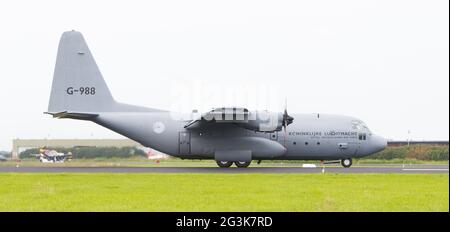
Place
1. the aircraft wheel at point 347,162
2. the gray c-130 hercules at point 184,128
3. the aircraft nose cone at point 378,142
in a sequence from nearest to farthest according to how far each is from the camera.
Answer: the gray c-130 hercules at point 184,128, the aircraft wheel at point 347,162, the aircraft nose cone at point 378,142

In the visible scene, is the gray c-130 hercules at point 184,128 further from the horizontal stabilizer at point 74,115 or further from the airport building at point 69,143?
the airport building at point 69,143

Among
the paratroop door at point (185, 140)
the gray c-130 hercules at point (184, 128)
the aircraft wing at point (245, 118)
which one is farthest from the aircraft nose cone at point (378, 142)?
the paratroop door at point (185, 140)

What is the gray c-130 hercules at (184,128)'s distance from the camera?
45.6 metres

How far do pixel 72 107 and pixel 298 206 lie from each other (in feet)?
99.8

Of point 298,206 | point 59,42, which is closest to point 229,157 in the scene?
point 59,42

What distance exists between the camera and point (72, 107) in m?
46.2

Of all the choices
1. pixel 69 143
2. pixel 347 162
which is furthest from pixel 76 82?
pixel 69 143

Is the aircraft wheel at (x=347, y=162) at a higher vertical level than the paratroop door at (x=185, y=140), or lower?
lower

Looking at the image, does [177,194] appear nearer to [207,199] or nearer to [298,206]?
[207,199]

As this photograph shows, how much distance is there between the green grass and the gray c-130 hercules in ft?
49.9

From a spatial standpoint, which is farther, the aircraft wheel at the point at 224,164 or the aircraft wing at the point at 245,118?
the aircraft wheel at the point at 224,164

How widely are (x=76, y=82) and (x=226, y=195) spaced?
87.2 feet

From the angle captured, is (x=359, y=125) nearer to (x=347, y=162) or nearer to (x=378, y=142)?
(x=378, y=142)

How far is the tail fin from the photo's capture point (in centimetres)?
4609
